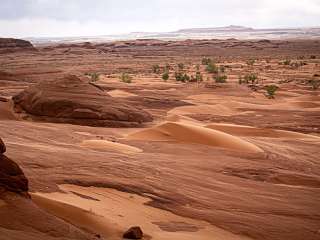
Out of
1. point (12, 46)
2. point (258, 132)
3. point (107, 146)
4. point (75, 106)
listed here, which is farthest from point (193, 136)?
point (12, 46)

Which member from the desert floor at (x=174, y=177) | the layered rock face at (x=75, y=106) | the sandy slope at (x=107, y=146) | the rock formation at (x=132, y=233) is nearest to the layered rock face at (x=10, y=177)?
the desert floor at (x=174, y=177)

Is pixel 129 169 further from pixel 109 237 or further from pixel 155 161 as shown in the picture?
pixel 109 237

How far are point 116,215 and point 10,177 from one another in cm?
126

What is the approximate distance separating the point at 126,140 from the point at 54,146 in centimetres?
201

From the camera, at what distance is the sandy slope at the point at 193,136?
10.3 meters

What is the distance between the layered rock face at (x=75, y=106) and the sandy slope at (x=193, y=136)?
63.0 inches

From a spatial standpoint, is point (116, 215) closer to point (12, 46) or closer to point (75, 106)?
point (75, 106)

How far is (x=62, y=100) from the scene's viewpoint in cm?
1250

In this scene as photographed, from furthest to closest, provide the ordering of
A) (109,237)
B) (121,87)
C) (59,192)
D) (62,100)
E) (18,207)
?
1. (121,87)
2. (62,100)
3. (59,192)
4. (109,237)
5. (18,207)

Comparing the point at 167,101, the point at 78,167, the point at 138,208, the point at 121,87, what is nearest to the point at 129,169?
the point at 78,167

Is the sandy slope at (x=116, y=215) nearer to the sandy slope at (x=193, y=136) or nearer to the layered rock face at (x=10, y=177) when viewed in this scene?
the layered rock face at (x=10, y=177)

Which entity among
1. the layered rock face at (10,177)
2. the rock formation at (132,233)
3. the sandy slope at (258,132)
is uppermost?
the layered rock face at (10,177)

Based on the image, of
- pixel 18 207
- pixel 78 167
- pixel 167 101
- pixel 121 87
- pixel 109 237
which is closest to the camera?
pixel 18 207

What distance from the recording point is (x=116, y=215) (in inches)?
217
